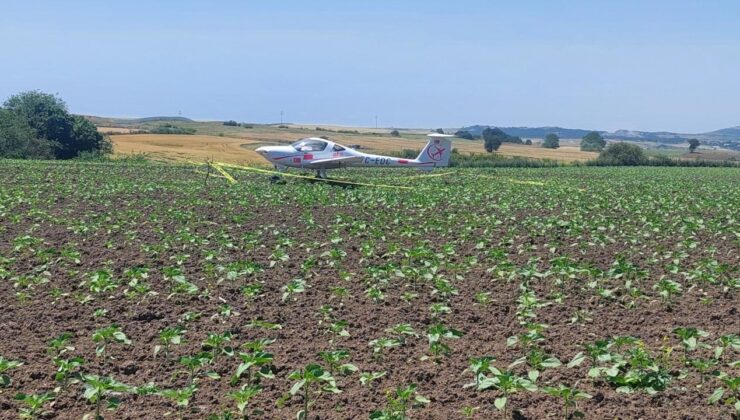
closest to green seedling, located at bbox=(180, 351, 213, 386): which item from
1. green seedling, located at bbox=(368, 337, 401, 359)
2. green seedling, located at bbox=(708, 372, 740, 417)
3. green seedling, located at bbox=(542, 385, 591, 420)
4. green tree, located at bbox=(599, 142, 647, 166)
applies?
green seedling, located at bbox=(368, 337, 401, 359)

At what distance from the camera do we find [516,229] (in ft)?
49.4

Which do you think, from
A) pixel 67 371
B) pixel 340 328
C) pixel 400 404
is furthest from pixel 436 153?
pixel 400 404

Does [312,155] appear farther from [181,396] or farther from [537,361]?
[181,396]

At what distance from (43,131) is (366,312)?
5152 centimetres

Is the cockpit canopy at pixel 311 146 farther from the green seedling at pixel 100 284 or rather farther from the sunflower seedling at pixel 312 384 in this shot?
the sunflower seedling at pixel 312 384

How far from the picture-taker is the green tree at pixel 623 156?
→ 7100 cm

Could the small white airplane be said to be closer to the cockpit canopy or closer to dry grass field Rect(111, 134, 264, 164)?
the cockpit canopy

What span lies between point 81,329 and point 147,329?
633 mm

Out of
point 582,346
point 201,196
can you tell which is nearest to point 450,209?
point 201,196

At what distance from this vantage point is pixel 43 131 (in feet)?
176

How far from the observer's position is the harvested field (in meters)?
5.42

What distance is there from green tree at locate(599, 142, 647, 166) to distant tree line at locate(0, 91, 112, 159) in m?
45.1

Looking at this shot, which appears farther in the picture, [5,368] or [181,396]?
[5,368]

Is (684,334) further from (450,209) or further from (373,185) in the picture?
(373,185)
